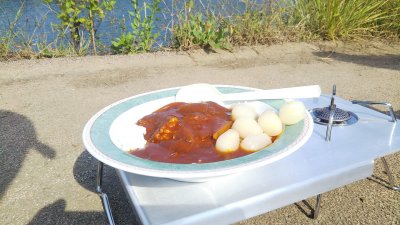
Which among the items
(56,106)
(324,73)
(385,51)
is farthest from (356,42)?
(56,106)

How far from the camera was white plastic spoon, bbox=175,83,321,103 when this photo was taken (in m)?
1.28

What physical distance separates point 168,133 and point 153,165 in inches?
6.1

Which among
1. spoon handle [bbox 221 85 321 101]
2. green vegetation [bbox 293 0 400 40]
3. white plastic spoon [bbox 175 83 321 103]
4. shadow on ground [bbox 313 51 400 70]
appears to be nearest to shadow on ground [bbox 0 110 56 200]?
white plastic spoon [bbox 175 83 321 103]

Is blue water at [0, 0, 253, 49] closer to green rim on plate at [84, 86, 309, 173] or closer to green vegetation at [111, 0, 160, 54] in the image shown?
green vegetation at [111, 0, 160, 54]

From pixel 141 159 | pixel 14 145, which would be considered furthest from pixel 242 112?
pixel 14 145

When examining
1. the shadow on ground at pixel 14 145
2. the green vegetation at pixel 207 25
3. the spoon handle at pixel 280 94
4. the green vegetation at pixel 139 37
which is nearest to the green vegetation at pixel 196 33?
the green vegetation at pixel 207 25

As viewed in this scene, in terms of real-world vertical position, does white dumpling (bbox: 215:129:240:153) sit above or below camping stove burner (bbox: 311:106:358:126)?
above

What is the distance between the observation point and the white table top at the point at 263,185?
3.33 ft

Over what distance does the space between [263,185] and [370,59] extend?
339 cm

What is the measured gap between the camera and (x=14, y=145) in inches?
89.3

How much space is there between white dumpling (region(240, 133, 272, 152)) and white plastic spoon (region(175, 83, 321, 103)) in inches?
10.4

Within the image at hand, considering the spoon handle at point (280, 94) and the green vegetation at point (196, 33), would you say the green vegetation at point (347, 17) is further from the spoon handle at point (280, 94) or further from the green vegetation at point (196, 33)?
the spoon handle at point (280, 94)

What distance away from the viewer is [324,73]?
141 inches

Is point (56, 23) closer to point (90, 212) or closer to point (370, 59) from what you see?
point (90, 212)
